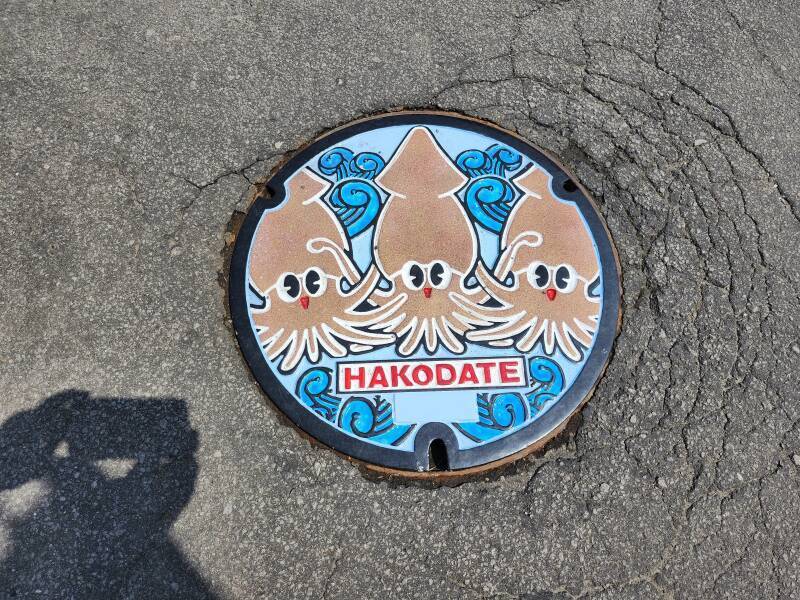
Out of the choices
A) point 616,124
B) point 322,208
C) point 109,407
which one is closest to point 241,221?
point 322,208

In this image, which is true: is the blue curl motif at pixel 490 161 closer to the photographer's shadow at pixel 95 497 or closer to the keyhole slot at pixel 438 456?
the keyhole slot at pixel 438 456

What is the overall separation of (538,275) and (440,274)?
1.11 ft

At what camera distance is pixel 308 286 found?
2051mm

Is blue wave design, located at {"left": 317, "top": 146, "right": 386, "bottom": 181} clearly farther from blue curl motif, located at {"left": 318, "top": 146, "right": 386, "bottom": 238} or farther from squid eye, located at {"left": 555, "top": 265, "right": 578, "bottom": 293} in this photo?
squid eye, located at {"left": 555, "top": 265, "right": 578, "bottom": 293}

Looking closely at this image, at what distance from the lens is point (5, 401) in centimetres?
190

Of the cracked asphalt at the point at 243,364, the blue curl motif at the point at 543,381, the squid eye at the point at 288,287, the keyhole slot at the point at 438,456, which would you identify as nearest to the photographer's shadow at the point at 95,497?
the cracked asphalt at the point at 243,364

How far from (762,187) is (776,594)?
4.79 ft

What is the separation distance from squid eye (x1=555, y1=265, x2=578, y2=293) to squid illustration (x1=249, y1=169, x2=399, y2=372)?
1.90 ft

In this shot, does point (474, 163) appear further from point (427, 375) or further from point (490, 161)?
point (427, 375)

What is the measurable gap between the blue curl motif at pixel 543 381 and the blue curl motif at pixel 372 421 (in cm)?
41

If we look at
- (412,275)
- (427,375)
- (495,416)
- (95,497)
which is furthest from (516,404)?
A: (95,497)

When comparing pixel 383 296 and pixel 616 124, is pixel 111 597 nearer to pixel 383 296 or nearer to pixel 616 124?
pixel 383 296

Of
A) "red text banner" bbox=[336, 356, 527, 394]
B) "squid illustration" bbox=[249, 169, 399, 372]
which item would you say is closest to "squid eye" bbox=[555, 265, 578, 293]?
"red text banner" bbox=[336, 356, 527, 394]

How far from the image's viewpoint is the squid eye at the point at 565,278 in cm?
209
